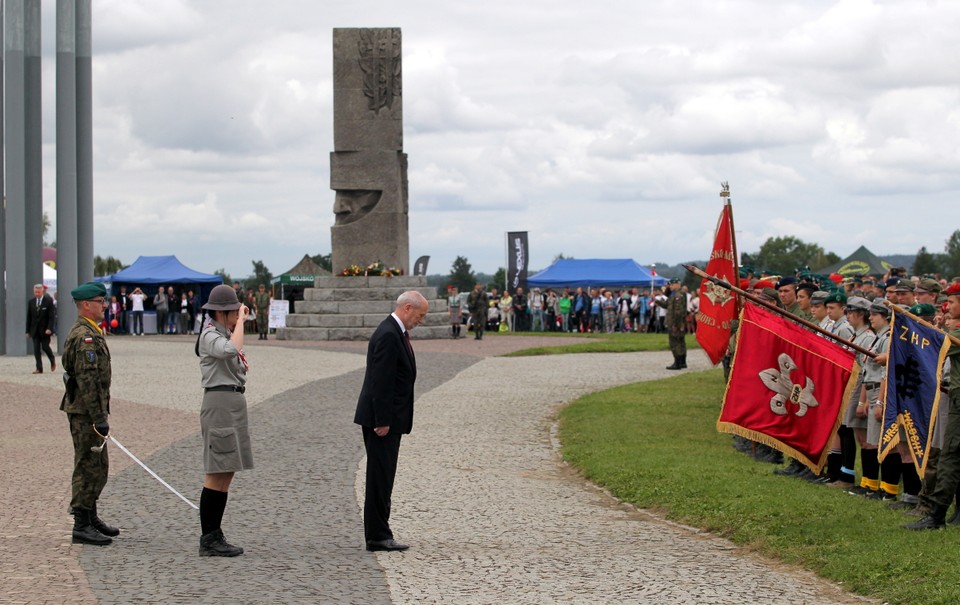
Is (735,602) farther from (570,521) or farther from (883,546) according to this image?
(570,521)

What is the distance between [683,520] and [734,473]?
1.93 metres

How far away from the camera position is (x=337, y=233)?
37000mm

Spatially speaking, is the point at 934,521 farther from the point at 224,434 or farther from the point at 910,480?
the point at 224,434

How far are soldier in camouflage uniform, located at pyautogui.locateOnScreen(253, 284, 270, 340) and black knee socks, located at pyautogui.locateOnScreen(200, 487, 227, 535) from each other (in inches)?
1165

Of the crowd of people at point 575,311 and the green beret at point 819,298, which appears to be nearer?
the green beret at point 819,298

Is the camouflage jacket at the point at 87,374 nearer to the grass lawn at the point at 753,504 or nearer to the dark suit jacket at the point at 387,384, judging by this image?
the dark suit jacket at the point at 387,384

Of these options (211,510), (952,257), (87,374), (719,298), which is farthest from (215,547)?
(952,257)

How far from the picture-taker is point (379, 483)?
8.80 m

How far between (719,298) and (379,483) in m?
7.13

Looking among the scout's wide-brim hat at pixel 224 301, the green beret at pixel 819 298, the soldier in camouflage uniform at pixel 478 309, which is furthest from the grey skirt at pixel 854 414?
the soldier in camouflage uniform at pixel 478 309

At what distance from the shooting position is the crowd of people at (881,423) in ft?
28.8

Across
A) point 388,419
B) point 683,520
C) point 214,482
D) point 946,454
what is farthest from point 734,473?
point 214,482

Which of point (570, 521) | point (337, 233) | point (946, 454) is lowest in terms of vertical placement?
point (570, 521)

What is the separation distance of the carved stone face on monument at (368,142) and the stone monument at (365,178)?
0.03 metres
